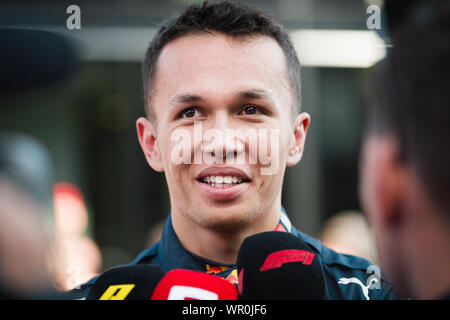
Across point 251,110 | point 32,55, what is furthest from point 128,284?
point 32,55

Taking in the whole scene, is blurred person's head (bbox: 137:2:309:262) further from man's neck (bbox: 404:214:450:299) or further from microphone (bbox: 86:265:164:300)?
man's neck (bbox: 404:214:450:299)

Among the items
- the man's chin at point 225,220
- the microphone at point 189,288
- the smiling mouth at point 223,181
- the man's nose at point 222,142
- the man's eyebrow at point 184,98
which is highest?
the man's eyebrow at point 184,98

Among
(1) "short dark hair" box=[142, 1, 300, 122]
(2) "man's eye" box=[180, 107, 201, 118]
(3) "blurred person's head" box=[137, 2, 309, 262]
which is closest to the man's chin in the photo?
(3) "blurred person's head" box=[137, 2, 309, 262]

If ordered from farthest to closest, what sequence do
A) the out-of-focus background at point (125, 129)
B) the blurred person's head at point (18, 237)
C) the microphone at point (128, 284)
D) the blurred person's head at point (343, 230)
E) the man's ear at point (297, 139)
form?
1. the blurred person's head at point (343, 230)
2. the out-of-focus background at point (125, 129)
3. the man's ear at point (297, 139)
4. the microphone at point (128, 284)
5. the blurred person's head at point (18, 237)

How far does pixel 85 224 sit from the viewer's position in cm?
281

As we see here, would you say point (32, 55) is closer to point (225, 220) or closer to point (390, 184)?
point (225, 220)

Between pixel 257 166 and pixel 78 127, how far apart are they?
2100 mm

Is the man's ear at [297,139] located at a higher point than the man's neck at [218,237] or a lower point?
higher

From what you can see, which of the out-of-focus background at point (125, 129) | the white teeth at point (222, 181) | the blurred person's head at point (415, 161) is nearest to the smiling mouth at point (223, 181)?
the white teeth at point (222, 181)

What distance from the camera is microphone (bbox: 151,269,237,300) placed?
3.62ft

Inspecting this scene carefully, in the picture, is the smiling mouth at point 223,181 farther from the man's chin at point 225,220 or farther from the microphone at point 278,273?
the microphone at point 278,273

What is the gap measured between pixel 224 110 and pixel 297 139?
0.27 m

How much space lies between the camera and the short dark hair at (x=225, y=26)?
49.1 inches
